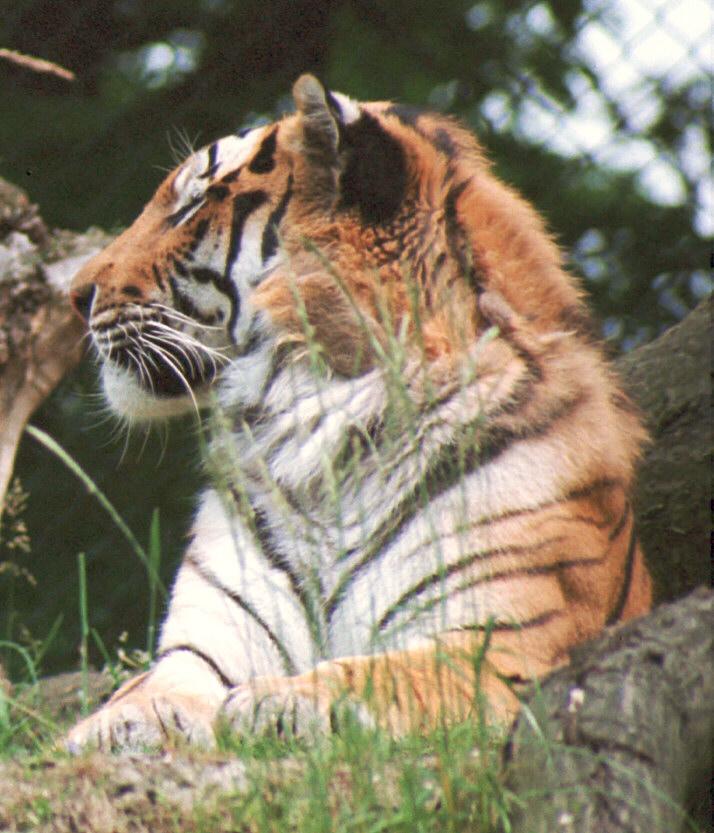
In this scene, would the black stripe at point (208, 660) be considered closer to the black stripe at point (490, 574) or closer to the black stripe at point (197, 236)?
the black stripe at point (490, 574)

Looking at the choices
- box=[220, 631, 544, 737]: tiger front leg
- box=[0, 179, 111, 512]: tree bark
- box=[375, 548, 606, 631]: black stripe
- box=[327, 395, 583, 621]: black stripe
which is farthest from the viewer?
box=[0, 179, 111, 512]: tree bark

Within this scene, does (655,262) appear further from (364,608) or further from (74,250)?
(364,608)

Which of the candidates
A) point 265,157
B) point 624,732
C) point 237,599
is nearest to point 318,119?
point 265,157

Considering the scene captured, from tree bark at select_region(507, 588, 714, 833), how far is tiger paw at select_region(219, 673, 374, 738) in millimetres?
314

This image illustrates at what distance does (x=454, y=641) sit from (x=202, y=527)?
22.9 inches

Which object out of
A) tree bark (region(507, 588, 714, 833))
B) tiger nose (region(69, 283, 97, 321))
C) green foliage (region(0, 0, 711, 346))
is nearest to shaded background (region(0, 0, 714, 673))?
green foliage (region(0, 0, 711, 346))

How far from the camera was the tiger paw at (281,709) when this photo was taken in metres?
1.51

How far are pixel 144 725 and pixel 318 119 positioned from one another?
90 centimetres

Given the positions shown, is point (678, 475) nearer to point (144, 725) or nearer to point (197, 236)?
point (197, 236)

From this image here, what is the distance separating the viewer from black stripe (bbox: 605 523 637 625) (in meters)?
1.94

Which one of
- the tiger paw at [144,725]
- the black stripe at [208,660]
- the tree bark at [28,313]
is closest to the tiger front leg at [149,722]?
the tiger paw at [144,725]

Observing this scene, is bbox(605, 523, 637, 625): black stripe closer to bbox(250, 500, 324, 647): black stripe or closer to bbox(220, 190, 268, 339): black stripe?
bbox(250, 500, 324, 647): black stripe

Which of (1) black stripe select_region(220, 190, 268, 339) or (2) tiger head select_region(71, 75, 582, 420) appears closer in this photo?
(2) tiger head select_region(71, 75, 582, 420)

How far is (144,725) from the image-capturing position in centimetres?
166
